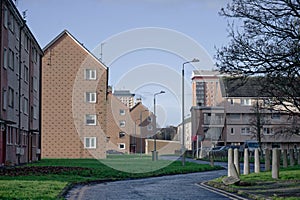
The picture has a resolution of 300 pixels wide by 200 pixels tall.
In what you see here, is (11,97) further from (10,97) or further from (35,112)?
(35,112)

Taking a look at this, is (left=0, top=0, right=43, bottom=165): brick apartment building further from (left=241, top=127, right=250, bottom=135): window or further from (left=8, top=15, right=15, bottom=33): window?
(left=241, top=127, right=250, bottom=135): window

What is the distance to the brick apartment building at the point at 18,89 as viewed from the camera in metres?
36.8

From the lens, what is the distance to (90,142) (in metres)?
63.6

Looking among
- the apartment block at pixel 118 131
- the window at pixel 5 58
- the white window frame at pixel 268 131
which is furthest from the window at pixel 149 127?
the window at pixel 5 58

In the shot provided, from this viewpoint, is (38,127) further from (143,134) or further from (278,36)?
(143,134)

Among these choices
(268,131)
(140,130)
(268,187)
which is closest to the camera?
(268,187)

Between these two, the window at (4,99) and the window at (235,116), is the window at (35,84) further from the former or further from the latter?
the window at (235,116)

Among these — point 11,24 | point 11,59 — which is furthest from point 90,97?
point 11,24

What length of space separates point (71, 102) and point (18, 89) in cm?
2099

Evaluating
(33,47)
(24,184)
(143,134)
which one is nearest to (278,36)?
(24,184)

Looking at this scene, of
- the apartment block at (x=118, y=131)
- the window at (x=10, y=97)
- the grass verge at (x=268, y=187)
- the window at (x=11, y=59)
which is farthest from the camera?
the apartment block at (x=118, y=131)

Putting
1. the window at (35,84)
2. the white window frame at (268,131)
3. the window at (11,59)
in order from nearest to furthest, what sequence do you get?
the window at (11,59) → the window at (35,84) → the white window frame at (268,131)

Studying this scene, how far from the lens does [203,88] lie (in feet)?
475

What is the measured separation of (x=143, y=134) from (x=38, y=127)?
179 ft
